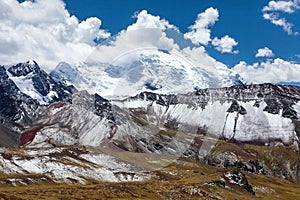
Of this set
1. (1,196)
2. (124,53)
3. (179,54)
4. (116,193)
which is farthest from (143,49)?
(116,193)

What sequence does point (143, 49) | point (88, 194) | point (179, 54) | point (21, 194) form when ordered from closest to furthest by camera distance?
point (143, 49)
point (179, 54)
point (21, 194)
point (88, 194)

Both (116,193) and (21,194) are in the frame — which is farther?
(116,193)

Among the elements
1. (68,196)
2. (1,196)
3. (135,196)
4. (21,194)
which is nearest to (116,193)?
(135,196)

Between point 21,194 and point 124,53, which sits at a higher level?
point 124,53

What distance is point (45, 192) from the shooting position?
18662 centimetres

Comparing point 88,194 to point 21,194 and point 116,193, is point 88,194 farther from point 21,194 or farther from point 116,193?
point 21,194

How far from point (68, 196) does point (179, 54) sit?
364 ft

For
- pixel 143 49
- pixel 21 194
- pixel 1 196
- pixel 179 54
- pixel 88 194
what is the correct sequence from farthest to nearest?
pixel 88 194 < pixel 21 194 < pixel 1 196 < pixel 179 54 < pixel 143 49

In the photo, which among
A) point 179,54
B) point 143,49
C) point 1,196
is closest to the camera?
point 143,49

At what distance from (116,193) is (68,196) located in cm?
2557

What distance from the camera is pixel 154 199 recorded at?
199 meters

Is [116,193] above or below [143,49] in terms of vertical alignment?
below

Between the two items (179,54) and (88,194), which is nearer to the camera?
(179,54)

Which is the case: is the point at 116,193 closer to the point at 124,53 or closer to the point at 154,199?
the point at 154,199
